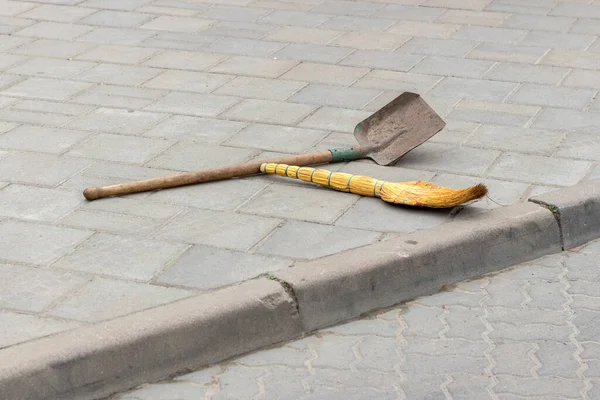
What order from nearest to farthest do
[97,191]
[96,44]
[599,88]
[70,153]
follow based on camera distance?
[97,191]
[70,153]
[599,88]
[96,44]

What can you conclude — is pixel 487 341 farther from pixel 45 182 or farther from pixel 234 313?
pixel 45 182

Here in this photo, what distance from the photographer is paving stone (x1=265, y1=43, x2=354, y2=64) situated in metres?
7.86

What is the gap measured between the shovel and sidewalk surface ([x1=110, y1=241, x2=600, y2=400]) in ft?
3.98

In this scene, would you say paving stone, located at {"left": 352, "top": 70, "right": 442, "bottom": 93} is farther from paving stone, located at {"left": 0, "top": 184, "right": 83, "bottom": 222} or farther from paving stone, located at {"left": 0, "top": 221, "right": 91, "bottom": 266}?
paving stone, located at {"left": 0, "top": 221, "right": 91, "bottom": 266}

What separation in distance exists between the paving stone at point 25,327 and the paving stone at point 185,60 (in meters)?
3.67

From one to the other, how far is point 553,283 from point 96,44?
15.0ft

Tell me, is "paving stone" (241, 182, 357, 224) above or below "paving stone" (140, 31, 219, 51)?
above

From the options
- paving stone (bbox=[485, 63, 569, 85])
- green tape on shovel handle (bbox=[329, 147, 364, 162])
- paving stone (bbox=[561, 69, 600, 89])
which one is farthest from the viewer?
paving stone (bbox=[485, 63, 569, 85])

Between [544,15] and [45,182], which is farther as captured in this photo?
[544,15]

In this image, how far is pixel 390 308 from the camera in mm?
4680

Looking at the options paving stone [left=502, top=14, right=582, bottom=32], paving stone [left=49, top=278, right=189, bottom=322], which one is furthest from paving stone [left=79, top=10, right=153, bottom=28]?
paving stone [left=49, top=278, right=189, bottom=322]

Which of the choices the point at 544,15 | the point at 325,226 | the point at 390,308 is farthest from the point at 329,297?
the point at 544,15

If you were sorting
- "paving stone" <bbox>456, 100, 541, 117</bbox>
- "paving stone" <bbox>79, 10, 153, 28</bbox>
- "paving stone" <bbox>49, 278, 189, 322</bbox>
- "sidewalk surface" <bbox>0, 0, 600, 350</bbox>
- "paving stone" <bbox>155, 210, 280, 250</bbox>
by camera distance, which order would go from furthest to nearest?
"paving stone" <bbox>79, 10, 153, 28</bbox>
"paving stone" <bbox>456, 100, 541, 117</bbox>
"paving stone" <bbox>155, 210, 280, 250</bbox>
"sidewalk surface" <bbox>0, 0, 600, 350</bbox>
"paving stone" <bbox>49, 278, 189, 322</bbox>

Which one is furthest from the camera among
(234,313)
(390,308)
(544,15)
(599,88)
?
(544,15)
